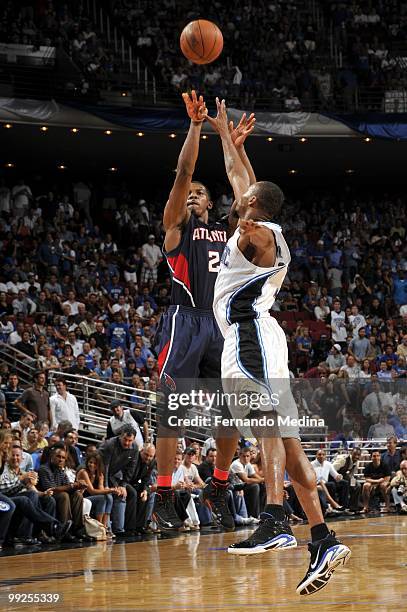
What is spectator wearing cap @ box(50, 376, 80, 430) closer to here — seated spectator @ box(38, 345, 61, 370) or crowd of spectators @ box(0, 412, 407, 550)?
crowd of spectators @ box(0, 412, 407, 550)

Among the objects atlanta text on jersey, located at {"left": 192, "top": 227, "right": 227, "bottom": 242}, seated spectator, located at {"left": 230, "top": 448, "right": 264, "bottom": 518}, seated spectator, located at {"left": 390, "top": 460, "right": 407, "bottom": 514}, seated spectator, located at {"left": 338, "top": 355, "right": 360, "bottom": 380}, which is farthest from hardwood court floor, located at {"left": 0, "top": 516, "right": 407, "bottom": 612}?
seated spectator, located at {"left": 338, "top": 355, "right": 360, "bottom": 380}

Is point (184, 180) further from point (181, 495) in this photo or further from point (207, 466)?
point (207, 466)

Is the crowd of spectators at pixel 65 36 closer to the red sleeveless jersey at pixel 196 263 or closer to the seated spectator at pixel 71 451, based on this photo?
the seated spectator at pixel 71 451

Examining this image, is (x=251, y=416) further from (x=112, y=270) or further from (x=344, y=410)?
(x=112, y=270)

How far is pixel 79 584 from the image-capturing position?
7.76m

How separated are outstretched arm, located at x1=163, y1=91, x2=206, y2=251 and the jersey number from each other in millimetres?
243

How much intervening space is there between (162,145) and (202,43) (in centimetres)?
1684

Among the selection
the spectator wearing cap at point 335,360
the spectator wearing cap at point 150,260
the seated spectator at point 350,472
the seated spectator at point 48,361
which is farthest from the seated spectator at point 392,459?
the spectator wearing cap at point 150,260

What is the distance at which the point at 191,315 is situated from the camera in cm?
625

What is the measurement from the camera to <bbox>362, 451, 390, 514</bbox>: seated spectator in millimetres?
16031

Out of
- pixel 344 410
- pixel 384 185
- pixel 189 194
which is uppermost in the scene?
pixel 384 185

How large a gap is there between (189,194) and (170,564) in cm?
428

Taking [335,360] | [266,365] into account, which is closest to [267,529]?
[266,365]

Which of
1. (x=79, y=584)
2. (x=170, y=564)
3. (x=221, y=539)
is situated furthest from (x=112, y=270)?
(x=79, y=584)
